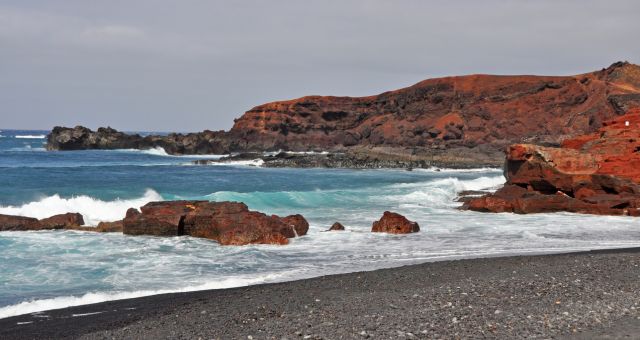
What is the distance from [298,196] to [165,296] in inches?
798

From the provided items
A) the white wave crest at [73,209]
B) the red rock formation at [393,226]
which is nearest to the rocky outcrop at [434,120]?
the white wave crest at [73,209]

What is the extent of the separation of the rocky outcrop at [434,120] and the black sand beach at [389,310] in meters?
53.8

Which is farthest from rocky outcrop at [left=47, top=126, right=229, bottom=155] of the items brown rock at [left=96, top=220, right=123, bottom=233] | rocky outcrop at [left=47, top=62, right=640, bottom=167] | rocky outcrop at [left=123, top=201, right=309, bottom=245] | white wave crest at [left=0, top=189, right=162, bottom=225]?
rocky outcrop at [left=123, top=201, right=309, bottom=245]

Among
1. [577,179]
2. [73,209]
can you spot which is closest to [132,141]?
[73,209]

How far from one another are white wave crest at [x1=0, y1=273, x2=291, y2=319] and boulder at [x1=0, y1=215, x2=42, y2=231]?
27.8 ft

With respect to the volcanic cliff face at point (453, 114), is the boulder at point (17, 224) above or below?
below

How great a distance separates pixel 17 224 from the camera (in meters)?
17.8

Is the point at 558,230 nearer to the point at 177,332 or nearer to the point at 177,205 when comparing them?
the point at 177,205

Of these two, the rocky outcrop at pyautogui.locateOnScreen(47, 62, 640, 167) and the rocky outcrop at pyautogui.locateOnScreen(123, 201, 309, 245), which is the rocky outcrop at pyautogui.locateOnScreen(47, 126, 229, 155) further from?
the rocky outcrop at pyautogui.locateOnScreen(123, 201, 309, 245)

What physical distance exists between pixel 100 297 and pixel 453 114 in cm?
8117

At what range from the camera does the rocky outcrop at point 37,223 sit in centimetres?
1775

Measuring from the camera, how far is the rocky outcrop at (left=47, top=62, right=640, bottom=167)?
77188 millimetres

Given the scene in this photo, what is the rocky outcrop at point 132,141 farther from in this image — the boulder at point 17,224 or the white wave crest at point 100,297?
the white wave crest at point 100,297

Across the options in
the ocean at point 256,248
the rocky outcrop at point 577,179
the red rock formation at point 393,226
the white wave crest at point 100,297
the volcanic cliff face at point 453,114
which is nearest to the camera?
the white wave crest at point 100,297
